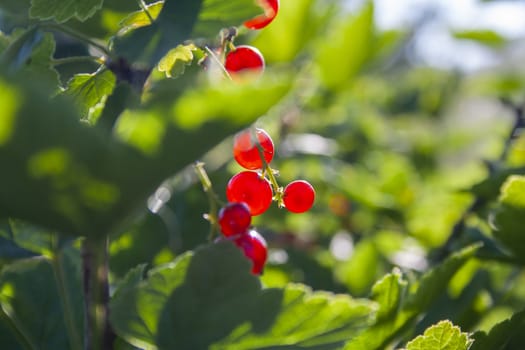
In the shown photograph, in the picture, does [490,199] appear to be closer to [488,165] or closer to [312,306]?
[488,165]

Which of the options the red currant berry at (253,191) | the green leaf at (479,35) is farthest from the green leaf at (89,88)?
the green leaf at (479,35)

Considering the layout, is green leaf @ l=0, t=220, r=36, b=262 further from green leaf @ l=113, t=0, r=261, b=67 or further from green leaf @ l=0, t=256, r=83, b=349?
green leaf @ l=113, t=0, r=261, b=67

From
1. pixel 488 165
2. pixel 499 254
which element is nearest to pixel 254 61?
pixel 499 254

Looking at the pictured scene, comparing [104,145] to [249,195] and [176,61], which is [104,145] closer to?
[176,61]

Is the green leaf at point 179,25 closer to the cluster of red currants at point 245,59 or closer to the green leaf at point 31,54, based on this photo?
the green leaf at point 31,54

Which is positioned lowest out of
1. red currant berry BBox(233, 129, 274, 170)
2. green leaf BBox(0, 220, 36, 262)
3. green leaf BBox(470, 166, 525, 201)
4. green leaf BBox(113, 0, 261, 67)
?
green leaf BBox(470, 166, 525, 201)

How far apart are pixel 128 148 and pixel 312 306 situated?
10.9 inches

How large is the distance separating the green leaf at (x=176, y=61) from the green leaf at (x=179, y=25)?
6 cm

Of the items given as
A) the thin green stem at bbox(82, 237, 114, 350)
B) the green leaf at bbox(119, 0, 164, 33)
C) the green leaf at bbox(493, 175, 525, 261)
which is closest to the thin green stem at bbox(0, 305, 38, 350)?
→ the thin green stem at bbox(82, 237, 114, 350)

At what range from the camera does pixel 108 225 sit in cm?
63

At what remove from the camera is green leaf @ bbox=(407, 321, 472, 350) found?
0.82 metres

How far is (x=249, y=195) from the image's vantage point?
978 mm

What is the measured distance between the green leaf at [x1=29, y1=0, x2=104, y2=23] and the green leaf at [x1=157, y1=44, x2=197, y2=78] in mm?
97

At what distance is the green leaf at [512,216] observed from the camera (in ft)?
3.58
